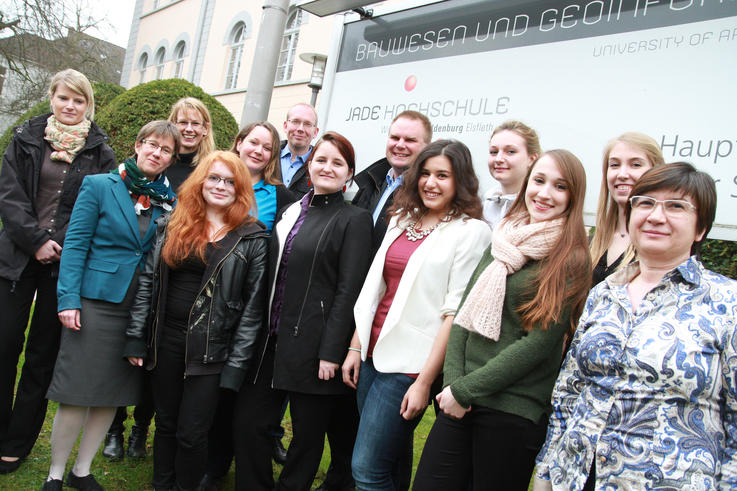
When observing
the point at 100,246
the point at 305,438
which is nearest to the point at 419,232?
the point at 305,438

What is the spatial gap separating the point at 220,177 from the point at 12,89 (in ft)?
81.7

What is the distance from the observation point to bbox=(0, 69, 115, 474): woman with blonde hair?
3.54 meters

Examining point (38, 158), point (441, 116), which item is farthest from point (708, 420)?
point (38, 158)

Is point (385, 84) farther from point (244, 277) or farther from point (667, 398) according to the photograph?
point (667, 398)

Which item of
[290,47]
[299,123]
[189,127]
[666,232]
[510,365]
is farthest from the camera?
[290,47]

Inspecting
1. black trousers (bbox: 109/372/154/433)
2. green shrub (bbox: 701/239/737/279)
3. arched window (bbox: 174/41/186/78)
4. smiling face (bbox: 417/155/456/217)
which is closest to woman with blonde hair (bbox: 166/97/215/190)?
black trousers (bbox: 109/372/154/433)

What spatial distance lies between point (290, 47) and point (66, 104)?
1300cm

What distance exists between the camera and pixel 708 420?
74.8 inches

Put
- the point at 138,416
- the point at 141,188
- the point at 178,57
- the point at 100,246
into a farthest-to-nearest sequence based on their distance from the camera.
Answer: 1. the point at 178,57
2. the point at 138,416
3. the point at 141,188
4. the point at 100,246

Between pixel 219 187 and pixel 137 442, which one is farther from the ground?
pixel 219 187

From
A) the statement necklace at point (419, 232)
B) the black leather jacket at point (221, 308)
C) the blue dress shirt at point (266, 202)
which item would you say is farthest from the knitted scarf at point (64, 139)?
the statement necklace at point (419, 232)

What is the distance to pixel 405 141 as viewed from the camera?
3.65m

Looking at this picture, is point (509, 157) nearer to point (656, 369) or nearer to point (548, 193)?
point (548, 193)

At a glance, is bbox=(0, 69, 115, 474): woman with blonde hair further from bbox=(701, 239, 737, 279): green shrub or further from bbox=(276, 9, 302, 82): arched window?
bbox=(276, 9, 302, 82): arched window
